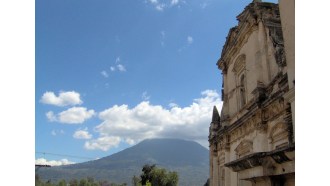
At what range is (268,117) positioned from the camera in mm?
11297

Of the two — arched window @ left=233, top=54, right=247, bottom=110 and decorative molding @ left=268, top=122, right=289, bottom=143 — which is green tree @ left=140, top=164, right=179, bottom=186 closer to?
arched window @ left=233, top=54, right=247, bottom=110

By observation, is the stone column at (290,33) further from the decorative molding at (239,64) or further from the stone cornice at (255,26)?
the decorative molding at (239,64)

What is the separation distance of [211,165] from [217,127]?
2121 mm

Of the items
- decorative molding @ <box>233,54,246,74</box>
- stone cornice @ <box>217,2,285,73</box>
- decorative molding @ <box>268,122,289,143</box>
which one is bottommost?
decorative molding @ <box>268,122,289,143</box>

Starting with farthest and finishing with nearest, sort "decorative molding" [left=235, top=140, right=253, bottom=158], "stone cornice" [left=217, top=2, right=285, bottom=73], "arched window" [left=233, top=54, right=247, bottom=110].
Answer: "arched window" [left=233, top=54, right=247, bottom=110] → "decorative molding" [left=235, top=140, right=253, bottom=158] → "stone cornice" [left=217, top=2, right=285, bottom=73]

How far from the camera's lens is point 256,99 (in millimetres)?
11898

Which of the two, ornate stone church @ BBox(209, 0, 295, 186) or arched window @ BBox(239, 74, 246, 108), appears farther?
arched window @ BBox(239, 74, 246, 108)

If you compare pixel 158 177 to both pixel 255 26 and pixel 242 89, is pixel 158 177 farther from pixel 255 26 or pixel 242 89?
pixel 255 26

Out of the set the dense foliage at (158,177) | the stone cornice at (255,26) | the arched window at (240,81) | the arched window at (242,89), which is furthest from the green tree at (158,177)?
the arched window at (242,89)

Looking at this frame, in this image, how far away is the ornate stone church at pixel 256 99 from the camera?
163 inches

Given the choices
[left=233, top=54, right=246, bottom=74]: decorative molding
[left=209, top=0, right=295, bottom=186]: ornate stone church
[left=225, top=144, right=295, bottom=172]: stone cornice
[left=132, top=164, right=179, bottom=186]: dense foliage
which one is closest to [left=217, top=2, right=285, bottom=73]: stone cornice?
[left=209, top=0, right=295, bottom=186]: ornate stone church

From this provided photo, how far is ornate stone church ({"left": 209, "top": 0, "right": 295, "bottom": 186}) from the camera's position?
4.15 m
